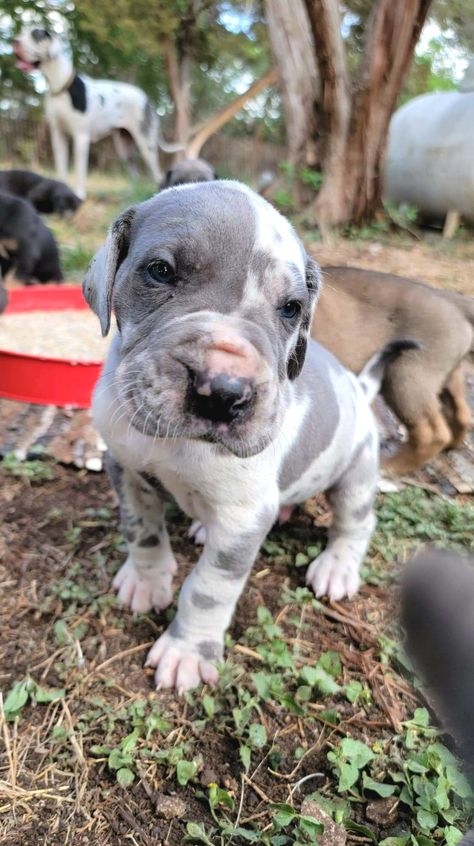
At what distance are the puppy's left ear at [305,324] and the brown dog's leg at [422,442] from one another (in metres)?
2.03

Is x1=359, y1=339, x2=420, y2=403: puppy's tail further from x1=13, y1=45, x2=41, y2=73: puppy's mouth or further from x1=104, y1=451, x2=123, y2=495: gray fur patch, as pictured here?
x1=13, y1=45, x2=41, y2=73: puppy's mouth

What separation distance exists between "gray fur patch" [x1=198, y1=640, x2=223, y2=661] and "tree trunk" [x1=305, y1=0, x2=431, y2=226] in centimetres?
664

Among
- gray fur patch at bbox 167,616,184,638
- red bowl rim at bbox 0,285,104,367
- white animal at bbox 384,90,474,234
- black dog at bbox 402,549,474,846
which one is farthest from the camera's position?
white animal at bbox 384,90,474,234

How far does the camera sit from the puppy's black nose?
1.70 meters

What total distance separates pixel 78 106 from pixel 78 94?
218 millimetres

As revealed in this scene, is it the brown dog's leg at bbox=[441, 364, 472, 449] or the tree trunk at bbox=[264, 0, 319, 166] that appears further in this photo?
the tree trunk at bbox=[264, 0, 319, 166]

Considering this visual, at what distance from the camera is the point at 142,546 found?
2.75 meters

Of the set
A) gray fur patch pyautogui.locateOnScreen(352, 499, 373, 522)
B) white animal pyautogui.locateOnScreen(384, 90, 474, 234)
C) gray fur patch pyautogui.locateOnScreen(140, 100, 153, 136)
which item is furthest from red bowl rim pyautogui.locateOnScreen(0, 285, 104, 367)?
gray fur patch pyautogui.locateOnScreen(140, 100, 153, 136)

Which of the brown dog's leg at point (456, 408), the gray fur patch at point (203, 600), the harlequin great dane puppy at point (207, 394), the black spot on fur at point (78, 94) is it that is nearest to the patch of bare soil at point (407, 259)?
the brown dog's leg at point (456, 408)

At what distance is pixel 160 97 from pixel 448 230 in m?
22.1

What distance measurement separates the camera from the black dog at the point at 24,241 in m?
7.16

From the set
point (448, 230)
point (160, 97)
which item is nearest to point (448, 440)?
point (448, 230)

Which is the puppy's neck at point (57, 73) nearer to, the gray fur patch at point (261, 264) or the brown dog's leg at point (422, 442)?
the brown dog's leg at point (422, 442)

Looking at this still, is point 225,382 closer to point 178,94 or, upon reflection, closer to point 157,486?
point 157,486
